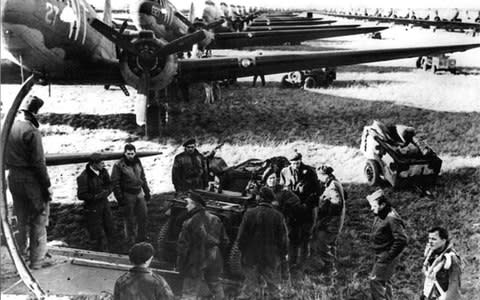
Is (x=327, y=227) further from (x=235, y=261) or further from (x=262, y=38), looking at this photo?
(x=262, y=38)

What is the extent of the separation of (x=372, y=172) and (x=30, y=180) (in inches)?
146

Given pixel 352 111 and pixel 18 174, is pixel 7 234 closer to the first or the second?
pixel 18 174

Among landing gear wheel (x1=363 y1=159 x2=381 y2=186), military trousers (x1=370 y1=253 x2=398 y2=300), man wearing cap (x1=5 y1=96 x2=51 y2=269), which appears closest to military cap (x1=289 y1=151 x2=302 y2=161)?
landing gear wheel (x1=363 y1=159 x2=381 y2=186)

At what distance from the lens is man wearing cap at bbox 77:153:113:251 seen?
470cm

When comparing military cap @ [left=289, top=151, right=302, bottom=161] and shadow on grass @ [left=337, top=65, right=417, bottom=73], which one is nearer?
military cap @ [left=289, top=151, right=302, bottom=161]

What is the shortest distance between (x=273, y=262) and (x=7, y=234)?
8.61ft

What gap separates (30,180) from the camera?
4.45 meters

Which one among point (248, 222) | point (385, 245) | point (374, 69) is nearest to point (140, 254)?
point (248, 222)

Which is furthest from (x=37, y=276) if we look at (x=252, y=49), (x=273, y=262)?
(x=252, y=49)

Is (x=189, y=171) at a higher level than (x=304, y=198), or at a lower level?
higher

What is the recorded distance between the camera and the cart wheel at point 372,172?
15.4ft

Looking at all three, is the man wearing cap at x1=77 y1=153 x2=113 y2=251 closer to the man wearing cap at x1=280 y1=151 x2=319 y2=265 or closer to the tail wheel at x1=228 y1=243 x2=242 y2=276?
the tail wheel at x1=228 y1=243 x2=242 y2=276

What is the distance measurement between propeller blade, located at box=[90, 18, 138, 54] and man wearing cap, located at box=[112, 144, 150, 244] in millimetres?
1824

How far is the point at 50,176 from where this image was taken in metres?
4.81
